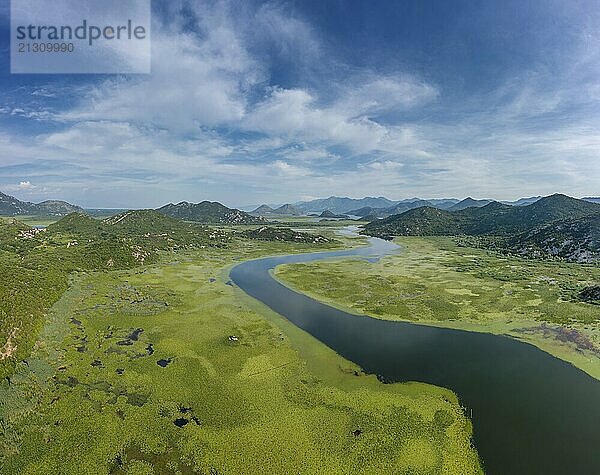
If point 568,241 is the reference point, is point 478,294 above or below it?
below

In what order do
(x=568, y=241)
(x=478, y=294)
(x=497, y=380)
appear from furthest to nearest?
(x=568, y=241), (x=478, y=294), (x=497, y=380)

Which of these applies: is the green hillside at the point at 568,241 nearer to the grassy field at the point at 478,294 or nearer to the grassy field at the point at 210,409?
the grassy field at the point at 478,294

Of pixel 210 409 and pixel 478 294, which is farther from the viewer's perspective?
pixel 478 294

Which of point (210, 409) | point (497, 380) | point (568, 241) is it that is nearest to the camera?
point (210, 409)

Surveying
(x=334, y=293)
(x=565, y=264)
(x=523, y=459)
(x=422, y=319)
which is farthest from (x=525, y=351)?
(x=565, y=264)

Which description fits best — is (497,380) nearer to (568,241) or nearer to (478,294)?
(478,294)

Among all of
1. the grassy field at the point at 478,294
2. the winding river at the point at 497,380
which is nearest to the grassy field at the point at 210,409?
the winding river at the point at 497,380

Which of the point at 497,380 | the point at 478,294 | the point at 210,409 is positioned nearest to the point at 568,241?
the point at 478,294

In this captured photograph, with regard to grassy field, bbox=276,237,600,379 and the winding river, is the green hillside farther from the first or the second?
the winding river
